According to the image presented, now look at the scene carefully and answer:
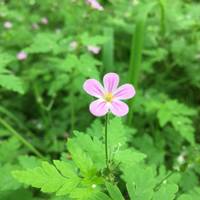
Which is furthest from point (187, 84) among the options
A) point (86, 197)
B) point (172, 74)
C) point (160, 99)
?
point (86, 197)

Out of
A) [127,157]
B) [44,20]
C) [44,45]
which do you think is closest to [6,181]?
[127,157]

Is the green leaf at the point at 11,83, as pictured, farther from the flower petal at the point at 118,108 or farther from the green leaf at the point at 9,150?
the flower petal at the point at 118,108

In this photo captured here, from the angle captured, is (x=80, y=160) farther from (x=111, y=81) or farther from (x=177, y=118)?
(x=177, y=118)

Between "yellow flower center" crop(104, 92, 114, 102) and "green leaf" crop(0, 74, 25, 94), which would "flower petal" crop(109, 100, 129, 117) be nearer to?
"yellow flower center" crop(104, 92, 114, 102)

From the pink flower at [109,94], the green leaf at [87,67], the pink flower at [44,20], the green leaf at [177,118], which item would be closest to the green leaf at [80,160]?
the pink flower at [109,94]

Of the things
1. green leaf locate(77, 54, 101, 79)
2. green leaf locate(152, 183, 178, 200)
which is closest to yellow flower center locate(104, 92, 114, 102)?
green leaf locate(152, 183, 178, 200)
